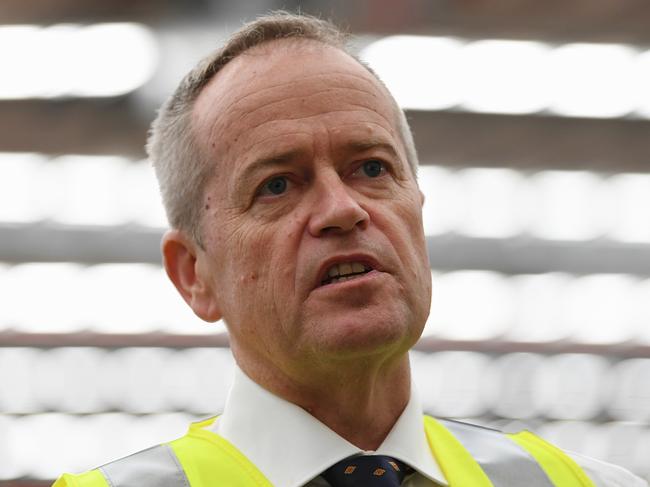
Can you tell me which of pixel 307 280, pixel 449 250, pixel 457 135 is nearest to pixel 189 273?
pixel 307 280

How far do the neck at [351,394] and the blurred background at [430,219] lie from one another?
2795mm

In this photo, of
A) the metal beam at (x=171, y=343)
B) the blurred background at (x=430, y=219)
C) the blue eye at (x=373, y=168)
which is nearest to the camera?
the blue eye at (x=373, y=168)

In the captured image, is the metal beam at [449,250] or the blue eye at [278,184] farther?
the metal beam at [449,250]

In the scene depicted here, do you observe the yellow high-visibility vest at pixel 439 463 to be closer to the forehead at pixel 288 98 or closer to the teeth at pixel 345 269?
the teeth at pixel 345 269

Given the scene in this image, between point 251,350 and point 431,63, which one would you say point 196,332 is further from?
point 251,350

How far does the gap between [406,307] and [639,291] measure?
12142 millimetres

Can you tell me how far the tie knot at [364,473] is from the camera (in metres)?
2.16

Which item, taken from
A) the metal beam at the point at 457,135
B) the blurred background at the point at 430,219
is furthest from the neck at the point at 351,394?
the metal beam at the point at 457,135

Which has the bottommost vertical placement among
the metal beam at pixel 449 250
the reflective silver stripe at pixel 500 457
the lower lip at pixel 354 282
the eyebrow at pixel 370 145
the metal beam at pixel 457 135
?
the metal beam at pixel 449 250

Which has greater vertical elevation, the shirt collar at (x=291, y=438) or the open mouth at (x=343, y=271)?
the open mouth at (x=343, y=271)

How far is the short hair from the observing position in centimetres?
247

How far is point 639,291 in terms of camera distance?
1380 cm

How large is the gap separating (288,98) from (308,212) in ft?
0.82

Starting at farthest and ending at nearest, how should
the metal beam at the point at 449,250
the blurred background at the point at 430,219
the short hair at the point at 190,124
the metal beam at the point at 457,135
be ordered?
the metal beam at the point at 449,250, the metal beam at the point at 457,135, the blurred background at the point at 430,219, the short hair at the point at 190,124
